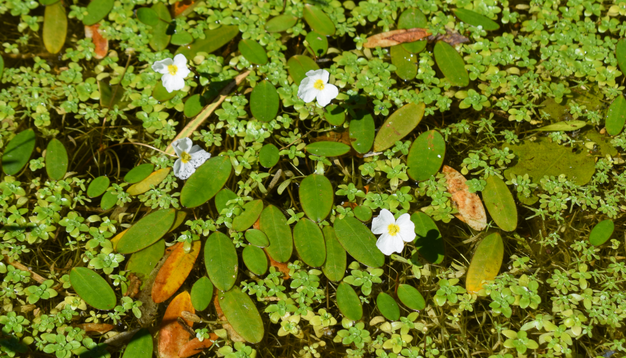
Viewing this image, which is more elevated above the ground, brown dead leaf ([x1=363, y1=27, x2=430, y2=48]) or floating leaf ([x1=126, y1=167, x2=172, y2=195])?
brown dead leaf ([x1=363, y1=27, x2=430, y2=48])

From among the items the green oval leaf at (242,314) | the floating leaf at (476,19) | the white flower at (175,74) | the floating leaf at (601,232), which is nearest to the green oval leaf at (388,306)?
the green oval leaf at (242,314)

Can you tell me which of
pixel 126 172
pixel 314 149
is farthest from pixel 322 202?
pixel 126 172

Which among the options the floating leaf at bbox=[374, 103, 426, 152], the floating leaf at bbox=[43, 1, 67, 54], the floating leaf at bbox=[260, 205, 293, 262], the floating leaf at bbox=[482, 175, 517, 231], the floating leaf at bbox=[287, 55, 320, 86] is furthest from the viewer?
the floating leaf at bbox=[43, 1, 67, 54]

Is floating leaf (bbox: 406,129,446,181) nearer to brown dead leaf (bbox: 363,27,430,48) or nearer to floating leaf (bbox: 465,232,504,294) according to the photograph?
floating leaf (bbox: 465,232,504,294)

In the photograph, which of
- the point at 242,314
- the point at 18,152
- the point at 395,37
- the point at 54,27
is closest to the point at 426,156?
the point at 395,37

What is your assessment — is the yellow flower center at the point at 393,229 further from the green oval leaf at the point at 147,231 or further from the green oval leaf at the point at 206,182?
the green oval leaf at the point at 147,231

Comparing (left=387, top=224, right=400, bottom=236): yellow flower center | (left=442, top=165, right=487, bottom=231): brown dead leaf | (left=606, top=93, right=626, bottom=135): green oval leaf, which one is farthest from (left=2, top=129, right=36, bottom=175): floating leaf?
(left=606, top=93, right=626, bottom=135): green oval leaf
